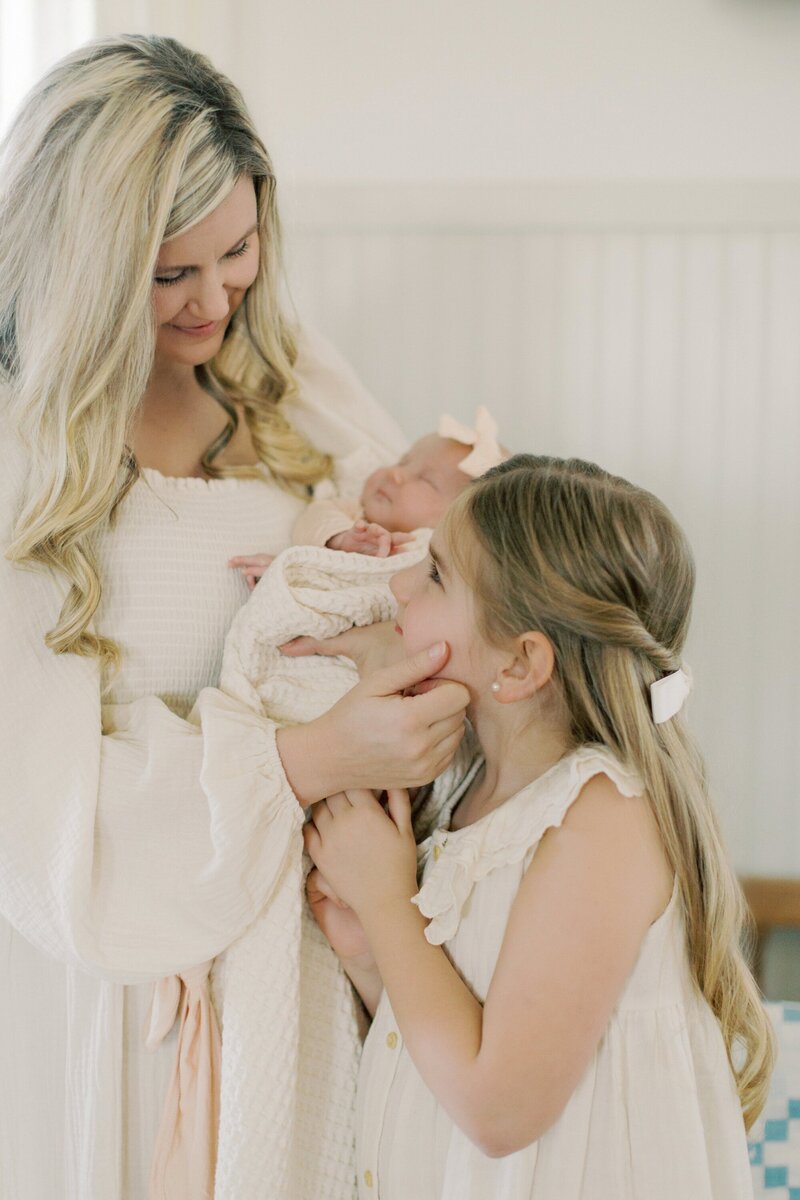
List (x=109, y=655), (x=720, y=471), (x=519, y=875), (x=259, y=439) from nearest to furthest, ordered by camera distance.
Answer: (x=519, y=875) → (x=109, y=655) → (x=259, y=439) → (x=720, y=471)

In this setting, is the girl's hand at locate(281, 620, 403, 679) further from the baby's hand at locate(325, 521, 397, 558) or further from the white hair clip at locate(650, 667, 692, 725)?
the white hair clip at locate(650, 667, 692, 725)

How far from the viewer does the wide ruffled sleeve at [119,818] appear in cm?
105

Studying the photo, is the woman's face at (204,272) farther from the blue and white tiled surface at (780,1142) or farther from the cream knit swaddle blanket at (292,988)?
the blue and white tiled surface at (780,1142)

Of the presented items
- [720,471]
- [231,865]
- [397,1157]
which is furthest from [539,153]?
[397,1157]

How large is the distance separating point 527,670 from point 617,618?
0.10m

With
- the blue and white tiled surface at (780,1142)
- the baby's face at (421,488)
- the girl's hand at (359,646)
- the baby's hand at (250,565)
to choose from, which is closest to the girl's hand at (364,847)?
the girl's hand at (359,646)

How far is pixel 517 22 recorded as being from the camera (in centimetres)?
182

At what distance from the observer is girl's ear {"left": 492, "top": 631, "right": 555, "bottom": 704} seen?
102 centimetres

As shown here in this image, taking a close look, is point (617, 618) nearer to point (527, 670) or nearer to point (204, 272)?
point (527, 670)

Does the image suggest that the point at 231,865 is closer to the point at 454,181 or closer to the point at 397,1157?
the point at 397,1157

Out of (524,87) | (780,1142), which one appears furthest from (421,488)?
(780,1142)

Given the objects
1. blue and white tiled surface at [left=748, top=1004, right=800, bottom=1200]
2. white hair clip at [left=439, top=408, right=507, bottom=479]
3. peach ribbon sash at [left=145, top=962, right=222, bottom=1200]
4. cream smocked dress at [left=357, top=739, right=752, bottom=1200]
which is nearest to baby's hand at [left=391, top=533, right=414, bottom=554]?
white hair clip at [left=439, top=408, right=507, bottom=479]

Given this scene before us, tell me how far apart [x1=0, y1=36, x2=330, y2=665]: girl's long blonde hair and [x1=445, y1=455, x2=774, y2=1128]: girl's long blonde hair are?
0.38m

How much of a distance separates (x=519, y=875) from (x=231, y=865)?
0.88 ft
